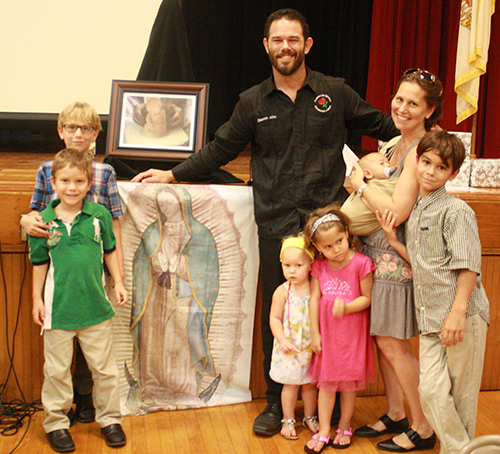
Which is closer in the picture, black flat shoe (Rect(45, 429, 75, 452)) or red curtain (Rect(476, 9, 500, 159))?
black flat shoe (Rect(45, 429, 75, 452))

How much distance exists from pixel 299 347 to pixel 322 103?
1021mm

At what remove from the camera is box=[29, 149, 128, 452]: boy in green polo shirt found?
210 cm

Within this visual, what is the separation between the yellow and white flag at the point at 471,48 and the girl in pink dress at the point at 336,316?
6.29 feet

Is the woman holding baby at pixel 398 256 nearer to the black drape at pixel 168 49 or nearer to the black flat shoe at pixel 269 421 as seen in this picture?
the black flat shoe at pixel 269 421

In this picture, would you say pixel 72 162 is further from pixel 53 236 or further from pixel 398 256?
pixel 398 256

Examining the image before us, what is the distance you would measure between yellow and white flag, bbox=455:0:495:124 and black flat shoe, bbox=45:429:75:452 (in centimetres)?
297

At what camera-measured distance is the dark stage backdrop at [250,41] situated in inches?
228

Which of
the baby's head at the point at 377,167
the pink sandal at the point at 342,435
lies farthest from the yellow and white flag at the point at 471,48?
the pink sandal at the point at 342,435

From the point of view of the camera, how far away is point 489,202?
104 inches

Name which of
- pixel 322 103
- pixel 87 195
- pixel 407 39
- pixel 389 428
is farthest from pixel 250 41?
pixel 389 428

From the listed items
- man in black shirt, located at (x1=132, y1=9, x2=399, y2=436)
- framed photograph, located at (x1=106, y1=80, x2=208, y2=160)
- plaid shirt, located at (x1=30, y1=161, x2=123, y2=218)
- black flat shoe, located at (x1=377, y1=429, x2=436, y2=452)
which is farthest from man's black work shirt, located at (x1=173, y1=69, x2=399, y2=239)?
black flat shoe, located at (x1=377, y1=429, x2=436, y2=452)

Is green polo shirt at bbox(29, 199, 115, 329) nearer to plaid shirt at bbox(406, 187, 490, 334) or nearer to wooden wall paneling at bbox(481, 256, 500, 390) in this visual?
plaid shirt at bbox(406, 187, 490, 334)

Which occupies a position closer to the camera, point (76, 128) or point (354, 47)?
point (76, 128)

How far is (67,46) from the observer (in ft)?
14.8
